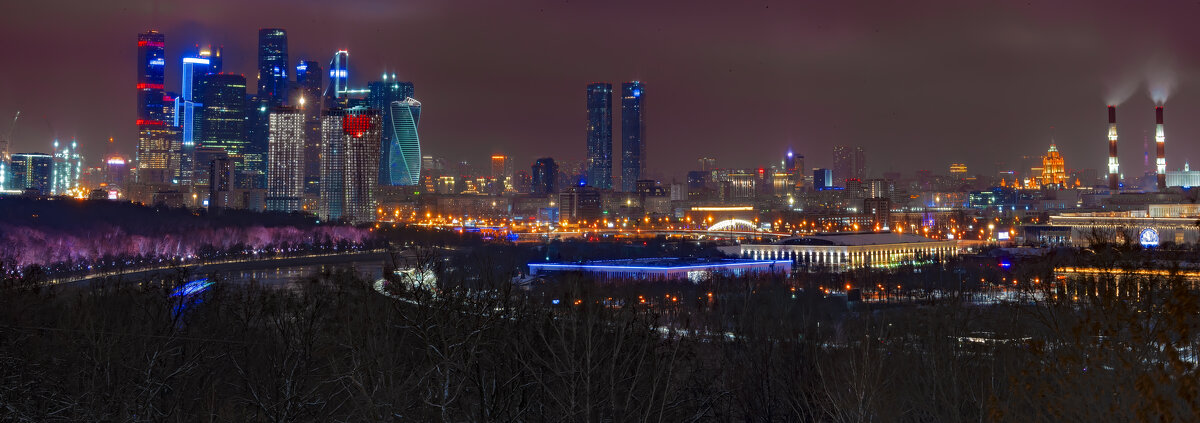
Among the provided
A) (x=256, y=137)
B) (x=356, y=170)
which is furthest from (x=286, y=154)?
(x=356, y=170)

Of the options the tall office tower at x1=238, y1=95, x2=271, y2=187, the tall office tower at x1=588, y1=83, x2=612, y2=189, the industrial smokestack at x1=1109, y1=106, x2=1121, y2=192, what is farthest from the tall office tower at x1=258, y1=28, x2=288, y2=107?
the industrial smokestack at x1=1109, y1=106, x2=1121, y2=192

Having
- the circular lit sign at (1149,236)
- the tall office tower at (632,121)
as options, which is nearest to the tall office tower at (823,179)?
the tall office tower at (632,121)

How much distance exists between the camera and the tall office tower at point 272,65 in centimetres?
16260

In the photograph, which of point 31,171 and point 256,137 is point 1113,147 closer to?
point 31,171

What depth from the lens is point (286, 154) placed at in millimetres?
152875

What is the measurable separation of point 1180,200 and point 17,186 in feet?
360

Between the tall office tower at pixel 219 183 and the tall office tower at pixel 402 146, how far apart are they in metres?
27.8

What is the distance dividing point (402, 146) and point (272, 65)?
23161 mm

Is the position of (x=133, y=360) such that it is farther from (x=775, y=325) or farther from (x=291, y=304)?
(x=775, y=325)

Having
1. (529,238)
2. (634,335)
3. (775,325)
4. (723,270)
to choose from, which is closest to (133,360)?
(634,335)

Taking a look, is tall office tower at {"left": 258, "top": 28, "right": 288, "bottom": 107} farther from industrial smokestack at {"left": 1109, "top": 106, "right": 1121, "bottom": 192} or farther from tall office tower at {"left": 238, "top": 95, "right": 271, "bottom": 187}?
industrial smokestack at {"left": 1109, "top": 106, "right": 1121, "bottom": 192}

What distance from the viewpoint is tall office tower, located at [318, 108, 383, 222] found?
5138 inches

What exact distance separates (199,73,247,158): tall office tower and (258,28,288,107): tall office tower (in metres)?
4.06

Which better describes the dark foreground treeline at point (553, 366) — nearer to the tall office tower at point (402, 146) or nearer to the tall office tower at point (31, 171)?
the tall office tower at point (31, 171)
